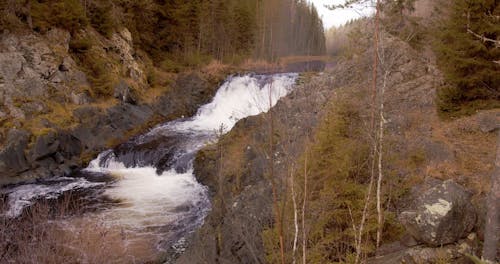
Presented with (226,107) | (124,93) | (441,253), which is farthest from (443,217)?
(226,107)

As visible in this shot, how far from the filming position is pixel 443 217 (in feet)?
20.1

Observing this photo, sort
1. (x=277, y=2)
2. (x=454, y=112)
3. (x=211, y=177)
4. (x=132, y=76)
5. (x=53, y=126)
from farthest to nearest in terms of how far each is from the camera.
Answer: (x=132, y=76) < (x=53, y=126) < (x=211, y=177) < (x=454, y=112) < (x=277, y=2)

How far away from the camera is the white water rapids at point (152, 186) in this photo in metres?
12.9

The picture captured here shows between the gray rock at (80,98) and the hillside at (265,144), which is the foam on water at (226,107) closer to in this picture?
the hillside at (265,144)

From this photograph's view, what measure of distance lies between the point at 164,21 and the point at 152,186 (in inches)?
962

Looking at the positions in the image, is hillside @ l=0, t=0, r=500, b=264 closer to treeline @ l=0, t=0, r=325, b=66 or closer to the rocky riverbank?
the rocky riverbank

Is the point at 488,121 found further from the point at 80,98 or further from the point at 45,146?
the point at 80,98

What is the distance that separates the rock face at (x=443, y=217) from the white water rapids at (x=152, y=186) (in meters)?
4.71

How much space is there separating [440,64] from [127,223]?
42.4 feet

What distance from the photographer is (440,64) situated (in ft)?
40.6

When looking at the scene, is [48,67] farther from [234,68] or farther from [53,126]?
[234,68]

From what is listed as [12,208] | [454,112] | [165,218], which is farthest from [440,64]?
[12,208]

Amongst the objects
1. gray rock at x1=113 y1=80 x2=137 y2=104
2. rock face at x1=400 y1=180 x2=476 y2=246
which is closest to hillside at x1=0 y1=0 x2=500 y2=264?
rock face at x1=400 y1=180 x2=476 y2=246

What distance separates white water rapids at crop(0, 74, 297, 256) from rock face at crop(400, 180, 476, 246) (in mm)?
4707
